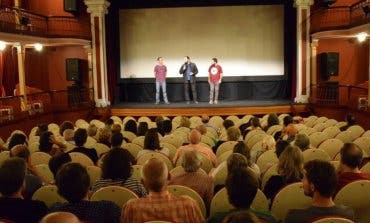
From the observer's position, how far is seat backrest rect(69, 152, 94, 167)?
531 centimetres

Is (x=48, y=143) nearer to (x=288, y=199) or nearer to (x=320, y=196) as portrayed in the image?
(x=288, y=199)

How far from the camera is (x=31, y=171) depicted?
15.5ft

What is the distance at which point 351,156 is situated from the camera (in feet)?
12.8

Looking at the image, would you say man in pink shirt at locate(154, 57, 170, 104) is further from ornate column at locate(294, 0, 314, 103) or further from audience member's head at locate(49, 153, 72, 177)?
audience member's head at locate(49, 153, 72, 177)

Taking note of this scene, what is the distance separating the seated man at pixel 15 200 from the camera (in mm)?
3160

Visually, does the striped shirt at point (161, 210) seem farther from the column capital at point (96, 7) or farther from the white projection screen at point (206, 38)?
the white projection screen at point (206, 38)

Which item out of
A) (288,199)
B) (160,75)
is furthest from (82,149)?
(160,75)

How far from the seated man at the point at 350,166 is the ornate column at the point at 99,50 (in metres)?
11.3

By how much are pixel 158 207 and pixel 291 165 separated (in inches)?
55.1

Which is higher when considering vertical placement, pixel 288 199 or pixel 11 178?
pixel 11 178

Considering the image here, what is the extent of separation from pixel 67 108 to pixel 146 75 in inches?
129

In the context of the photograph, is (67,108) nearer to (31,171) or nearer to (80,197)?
(31,171)

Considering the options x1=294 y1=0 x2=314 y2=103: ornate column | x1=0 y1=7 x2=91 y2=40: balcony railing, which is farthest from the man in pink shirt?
x1=294 y1=0 x2=314 y2=103: ornate column

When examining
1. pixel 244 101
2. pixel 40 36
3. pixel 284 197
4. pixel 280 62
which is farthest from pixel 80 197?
pixel 280 62
